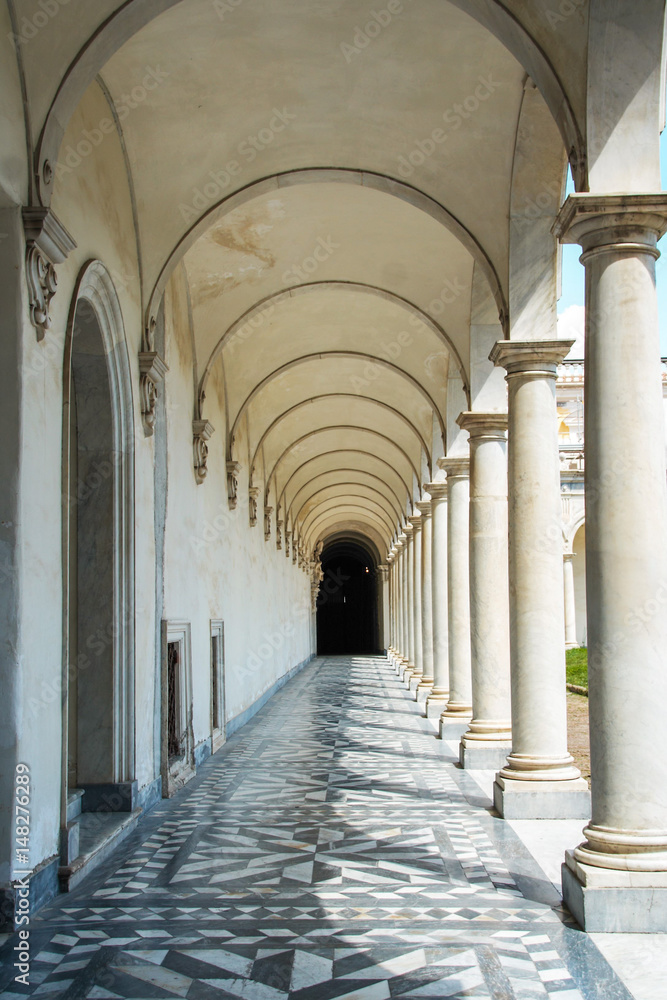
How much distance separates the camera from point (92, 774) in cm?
909

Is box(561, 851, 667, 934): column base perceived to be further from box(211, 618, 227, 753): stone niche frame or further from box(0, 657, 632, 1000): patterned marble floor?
box(211, 618, 227, 753): stone niche frame

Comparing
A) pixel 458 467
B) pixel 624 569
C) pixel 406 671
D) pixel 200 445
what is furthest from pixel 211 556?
pixel 406 671

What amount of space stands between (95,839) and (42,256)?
4.74m

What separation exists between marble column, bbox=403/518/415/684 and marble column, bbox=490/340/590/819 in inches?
686

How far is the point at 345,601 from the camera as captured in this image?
71.0 metres

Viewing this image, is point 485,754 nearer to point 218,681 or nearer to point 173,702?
point 173,702

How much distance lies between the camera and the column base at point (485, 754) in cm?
1150

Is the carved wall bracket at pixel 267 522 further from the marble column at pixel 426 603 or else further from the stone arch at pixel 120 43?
the stone arch at pixel 120 43

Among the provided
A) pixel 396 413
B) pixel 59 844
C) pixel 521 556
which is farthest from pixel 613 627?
pixel 396 413

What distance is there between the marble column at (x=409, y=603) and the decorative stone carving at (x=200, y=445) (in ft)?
44.0

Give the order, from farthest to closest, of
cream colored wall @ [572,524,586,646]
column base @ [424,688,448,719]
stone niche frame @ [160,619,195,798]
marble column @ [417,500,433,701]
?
cream colored wall @ [572,524,586,646] < marble column @ [417,500,433,701] < column base @ [424,688,448,719] < stone niche frame @ [160,619,195,798]

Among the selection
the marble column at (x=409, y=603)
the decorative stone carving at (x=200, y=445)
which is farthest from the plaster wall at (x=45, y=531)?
the marble column at (x=409, y=603)

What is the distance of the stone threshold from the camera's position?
6.90m

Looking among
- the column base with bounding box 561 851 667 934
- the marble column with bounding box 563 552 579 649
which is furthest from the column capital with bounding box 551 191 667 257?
the marble column with bounding box 563 552 579 649
